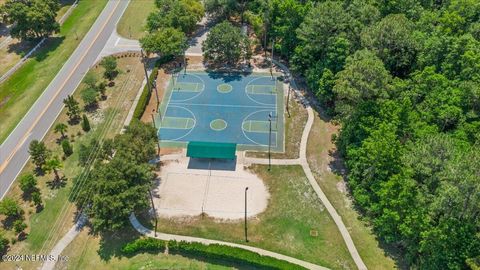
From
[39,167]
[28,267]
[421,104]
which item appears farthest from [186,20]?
[28,267]

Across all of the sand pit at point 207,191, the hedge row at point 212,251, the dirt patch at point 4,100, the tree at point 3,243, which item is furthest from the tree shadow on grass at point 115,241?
the dirt patch at point 4,100

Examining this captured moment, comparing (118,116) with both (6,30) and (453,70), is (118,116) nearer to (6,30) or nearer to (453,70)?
(6,30)

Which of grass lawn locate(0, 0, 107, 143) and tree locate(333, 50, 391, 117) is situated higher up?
tree locate(333, 50, 391, 117)

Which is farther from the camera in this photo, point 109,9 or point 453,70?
point 109,9

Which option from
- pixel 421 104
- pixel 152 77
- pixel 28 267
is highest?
pixel 421 104

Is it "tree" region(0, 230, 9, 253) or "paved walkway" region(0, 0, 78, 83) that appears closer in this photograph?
"tree" region(0, 230, 9, 253)

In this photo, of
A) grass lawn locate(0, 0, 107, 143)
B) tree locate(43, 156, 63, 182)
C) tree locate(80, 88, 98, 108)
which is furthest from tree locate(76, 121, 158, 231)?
grass lawn locate(0, 0, 107, 143)

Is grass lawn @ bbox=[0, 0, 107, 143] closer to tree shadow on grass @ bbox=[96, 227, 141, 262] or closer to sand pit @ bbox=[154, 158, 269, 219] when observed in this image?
tree shadow on grass @ bbox=[96, 227, 141, 262]
